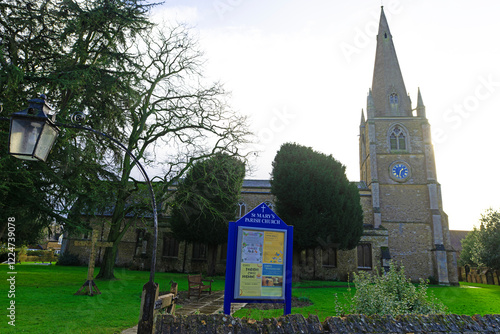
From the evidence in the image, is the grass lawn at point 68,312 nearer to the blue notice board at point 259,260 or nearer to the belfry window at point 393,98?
the blue notice board at point 259,260

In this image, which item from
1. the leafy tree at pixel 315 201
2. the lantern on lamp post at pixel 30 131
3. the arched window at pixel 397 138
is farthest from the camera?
the arched window at pixel 397 138

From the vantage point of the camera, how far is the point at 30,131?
3.81 metres

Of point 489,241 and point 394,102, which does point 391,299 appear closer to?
point 394,102

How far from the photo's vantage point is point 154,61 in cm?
1722

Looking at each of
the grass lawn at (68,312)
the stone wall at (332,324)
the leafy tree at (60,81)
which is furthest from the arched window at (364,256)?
the stone wall at (332,324)

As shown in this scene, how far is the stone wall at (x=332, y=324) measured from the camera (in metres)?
3.97

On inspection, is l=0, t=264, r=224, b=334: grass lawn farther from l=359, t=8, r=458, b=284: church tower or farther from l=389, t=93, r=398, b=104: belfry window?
l=389, t=93, r=398, b=104: belfry window

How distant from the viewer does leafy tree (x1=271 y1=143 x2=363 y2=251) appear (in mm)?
21203

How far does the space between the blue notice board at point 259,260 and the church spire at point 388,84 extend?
2980cm

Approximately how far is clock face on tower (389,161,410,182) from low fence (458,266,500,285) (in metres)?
13.6

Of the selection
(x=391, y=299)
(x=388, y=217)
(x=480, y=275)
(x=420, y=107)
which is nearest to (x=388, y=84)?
(x=420, y=107)

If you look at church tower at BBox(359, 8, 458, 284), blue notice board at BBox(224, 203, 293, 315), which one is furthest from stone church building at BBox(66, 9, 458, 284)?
blue notice board at BBox(224, 203, 293, 315)

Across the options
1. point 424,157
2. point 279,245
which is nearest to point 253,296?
point 279,245

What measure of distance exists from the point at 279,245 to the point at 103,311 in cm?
530
